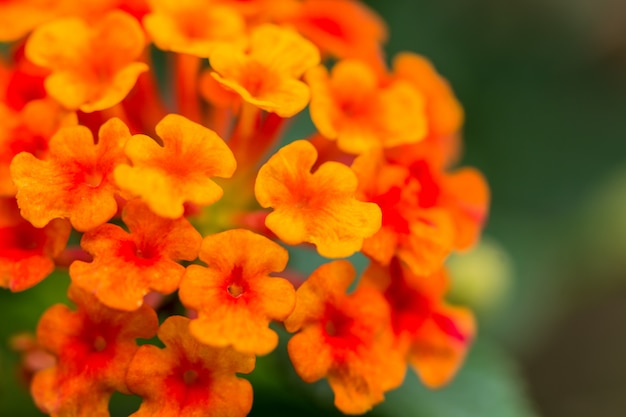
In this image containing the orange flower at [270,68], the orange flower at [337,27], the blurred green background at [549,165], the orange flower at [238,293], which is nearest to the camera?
the orange flower at [238,293]

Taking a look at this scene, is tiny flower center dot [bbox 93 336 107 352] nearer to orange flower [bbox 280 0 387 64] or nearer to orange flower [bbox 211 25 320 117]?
orange flower [bbox 211 25 320 117]

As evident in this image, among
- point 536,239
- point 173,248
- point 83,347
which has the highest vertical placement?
point 173,248

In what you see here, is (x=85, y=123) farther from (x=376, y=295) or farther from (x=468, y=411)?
(x=468, y=411)

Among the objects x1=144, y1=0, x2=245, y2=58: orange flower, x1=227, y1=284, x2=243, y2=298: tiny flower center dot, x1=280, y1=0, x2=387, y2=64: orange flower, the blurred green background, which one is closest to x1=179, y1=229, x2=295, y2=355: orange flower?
x1=227, y1=284, x2=243, y2=298: tiny flower center dot

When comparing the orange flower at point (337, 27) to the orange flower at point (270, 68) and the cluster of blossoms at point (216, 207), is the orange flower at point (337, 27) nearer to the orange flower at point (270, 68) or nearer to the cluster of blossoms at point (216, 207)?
the cluster of blossoms at point (216, 207)

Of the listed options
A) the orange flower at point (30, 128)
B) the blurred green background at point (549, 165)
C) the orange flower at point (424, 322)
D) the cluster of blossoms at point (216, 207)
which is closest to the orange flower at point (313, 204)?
the cluster of blossoms at point (216, 207)

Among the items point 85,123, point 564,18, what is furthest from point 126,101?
point 564,18

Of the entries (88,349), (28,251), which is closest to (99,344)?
(88,349)
